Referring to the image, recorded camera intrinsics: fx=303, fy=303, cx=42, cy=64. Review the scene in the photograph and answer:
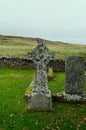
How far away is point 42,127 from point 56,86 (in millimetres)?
7676

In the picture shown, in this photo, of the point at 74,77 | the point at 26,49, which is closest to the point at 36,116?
the point at 74,77

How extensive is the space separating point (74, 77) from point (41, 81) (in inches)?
79.8

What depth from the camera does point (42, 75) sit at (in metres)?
15.7

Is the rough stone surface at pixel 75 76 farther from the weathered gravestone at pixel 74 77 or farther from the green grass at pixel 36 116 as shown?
the green grass at pixel 36 116

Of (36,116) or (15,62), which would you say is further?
(15,62)

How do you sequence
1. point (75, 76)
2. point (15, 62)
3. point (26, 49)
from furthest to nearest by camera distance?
point (26, 49), point (15, 62), point (75, 76)

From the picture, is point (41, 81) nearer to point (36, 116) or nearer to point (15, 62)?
point (36, 116)

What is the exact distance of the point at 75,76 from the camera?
54.1 feet

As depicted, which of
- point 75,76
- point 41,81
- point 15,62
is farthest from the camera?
point 15,62

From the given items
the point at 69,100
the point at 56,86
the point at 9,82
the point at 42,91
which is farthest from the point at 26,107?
the point at 9,82

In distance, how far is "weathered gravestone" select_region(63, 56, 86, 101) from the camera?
16.4 metres

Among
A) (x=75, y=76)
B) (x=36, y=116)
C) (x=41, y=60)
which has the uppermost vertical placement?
(x=41, y=60)

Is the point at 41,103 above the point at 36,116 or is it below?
above

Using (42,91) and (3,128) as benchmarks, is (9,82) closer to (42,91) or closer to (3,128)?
(42,91)
